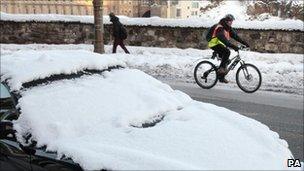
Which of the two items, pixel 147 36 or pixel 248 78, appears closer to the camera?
pixel 248 78

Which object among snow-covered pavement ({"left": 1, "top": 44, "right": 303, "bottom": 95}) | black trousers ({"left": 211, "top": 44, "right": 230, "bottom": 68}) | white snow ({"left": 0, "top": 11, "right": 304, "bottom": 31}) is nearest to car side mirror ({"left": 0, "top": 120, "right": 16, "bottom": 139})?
black trousers ({"left": 211, "top": 44, "right": 230, "bottom": 68})

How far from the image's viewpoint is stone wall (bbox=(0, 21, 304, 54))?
1752 centimetres

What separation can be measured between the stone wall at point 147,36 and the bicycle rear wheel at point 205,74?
6690 millimetres

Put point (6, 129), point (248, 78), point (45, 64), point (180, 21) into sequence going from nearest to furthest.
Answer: point (6, 129) → point (45, 64) → point (248, 78) → point (180, 21)

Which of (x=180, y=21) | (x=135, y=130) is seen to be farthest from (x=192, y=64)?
(x=135, y=130)

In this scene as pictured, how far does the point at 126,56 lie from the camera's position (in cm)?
Result: 1689

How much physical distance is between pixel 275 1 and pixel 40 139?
21.0m

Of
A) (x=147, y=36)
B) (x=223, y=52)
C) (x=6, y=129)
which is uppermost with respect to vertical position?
(x=6, y=129)

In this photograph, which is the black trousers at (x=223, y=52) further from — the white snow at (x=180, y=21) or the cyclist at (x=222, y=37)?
the white snow at (x=180, y=21)

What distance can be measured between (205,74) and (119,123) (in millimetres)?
7795

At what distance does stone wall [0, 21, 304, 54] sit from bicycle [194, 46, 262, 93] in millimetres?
6631

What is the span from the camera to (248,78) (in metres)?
11.2

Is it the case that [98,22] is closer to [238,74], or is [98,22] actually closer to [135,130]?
[238,74]

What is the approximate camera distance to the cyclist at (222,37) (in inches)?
432
